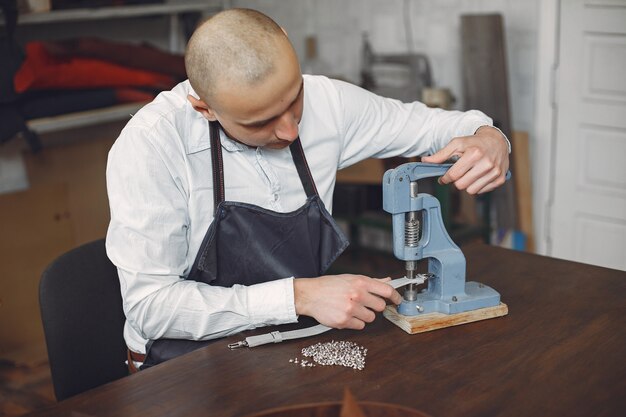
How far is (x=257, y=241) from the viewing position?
1.88 metres

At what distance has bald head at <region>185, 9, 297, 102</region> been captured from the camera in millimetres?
1594

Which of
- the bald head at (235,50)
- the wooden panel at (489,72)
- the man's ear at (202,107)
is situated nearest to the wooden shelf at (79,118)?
the wooden panel at (489,72)

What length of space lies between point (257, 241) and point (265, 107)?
1.22ft

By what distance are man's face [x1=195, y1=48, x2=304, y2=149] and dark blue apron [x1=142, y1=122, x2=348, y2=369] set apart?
0.14 m

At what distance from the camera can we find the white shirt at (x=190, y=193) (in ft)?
5.55

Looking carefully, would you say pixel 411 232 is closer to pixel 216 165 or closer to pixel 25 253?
pixel 216 165

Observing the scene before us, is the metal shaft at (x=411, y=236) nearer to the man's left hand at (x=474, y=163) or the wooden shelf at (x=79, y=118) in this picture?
the man's left hand at (x=474, y=163)

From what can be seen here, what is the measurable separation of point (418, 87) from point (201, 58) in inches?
104

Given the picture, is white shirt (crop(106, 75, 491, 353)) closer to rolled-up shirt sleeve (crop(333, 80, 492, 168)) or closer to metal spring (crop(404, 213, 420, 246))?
rolled-up shirt sleeve (crop(333, 80, 492, 168))

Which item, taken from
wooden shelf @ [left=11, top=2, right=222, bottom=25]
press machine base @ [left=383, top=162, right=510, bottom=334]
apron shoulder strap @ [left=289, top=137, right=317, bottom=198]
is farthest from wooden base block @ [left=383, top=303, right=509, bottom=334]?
wooden shelf @ [left=11, top=2, right=222, bottom=25]

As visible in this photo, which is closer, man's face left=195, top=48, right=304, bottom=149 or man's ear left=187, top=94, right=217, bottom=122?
man's face left=195, top=48, right=304, bottom=149

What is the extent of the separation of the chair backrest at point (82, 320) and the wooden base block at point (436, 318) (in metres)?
0.64

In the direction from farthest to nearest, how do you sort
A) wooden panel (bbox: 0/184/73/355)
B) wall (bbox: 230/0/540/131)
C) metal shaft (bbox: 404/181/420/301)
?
1. wall (bbox: 230/0/540/131)
2. wooden panel (bbox: 0/184/73/355)
3. metal shaft (bbox: 404/181/420/301)

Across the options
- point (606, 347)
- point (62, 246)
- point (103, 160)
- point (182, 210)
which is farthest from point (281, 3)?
point (606, 347)
